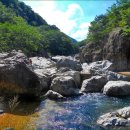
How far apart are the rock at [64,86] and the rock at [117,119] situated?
1011cm

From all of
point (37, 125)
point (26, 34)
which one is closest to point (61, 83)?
point (37, 125)

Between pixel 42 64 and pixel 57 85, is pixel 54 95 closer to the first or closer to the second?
pixel 57 85

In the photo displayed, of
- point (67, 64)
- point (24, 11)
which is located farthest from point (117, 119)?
point (24, 11)

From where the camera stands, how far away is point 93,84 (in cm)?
3247

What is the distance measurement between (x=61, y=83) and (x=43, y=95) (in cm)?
233

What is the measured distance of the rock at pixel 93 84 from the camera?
1266 inches

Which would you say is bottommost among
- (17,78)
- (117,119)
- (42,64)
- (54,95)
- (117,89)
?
(117,119)

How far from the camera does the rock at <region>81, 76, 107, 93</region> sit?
105 ft

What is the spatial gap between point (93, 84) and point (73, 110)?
930 cm

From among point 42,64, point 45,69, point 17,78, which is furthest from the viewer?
point 42,64

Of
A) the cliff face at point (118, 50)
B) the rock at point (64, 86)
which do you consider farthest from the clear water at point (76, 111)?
the cliff face at point (118, 50)

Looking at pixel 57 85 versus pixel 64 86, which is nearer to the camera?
pixel 64 86

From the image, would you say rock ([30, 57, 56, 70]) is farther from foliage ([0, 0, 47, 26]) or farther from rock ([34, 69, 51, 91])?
foliage ([0, 0, 47, 26])

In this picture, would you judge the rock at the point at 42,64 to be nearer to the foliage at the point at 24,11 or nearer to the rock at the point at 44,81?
the rock at the point at 44,81
